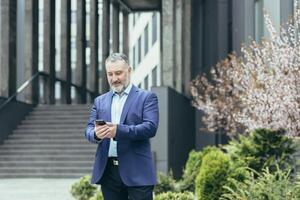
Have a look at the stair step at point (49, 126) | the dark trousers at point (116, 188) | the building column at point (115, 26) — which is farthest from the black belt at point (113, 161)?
the building column at point (115, 26)

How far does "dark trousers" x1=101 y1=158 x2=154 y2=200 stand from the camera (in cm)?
407

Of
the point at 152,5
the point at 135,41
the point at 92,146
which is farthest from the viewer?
the point at 135,41

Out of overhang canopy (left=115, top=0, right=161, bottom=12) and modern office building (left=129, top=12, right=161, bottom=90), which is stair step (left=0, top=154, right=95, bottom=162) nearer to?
overhang canopy (left=115, top=0, right=161, bottom=12)

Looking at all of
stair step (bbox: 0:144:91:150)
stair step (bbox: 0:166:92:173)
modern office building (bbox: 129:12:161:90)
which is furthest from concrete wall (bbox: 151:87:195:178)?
modern office building (bbox: 129:12:161:90)

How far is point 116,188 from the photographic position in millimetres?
4113

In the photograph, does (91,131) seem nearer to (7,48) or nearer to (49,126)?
(49,126)

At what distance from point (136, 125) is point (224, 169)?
13.2 ft

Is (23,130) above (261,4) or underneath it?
underneath

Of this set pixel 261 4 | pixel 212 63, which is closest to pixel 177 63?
pixel 212 63

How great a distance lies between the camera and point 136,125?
158 inches

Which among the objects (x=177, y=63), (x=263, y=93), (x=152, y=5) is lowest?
(x=263, y=93)

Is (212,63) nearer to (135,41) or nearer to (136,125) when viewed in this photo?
(136,125)

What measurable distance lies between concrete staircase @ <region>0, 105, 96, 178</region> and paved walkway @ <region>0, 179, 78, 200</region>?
1.27 m

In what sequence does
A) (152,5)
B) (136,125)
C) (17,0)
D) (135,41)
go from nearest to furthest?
1. (136,125)
2. (17,0)
3. (152,5)
4. (135,41)
